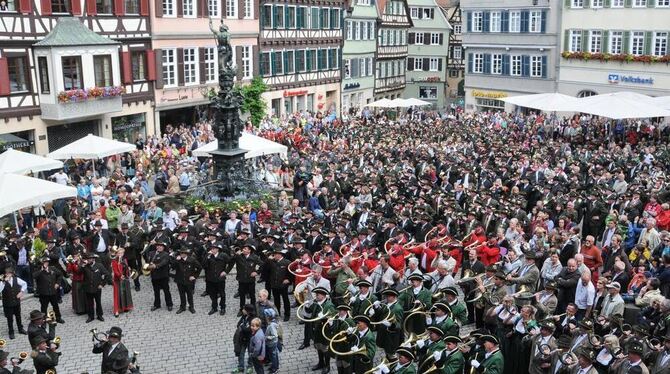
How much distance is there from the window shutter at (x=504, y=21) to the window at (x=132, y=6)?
27243 mm

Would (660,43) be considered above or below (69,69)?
above

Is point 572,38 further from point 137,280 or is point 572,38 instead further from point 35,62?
point 137,280

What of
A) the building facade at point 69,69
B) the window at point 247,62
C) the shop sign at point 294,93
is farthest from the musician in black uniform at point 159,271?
the shop sign at point 294,93

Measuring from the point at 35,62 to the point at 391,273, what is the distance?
22507mm

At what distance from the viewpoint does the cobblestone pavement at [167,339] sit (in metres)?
13.6

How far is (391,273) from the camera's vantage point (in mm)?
14750

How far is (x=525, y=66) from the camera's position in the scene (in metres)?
50.3

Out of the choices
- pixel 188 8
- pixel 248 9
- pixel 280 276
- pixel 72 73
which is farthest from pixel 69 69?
pixel 280 276

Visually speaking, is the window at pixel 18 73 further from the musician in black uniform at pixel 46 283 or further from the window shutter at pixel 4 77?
the musician in black uniform at pixel 46 283

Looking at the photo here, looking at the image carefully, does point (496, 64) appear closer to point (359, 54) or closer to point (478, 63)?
point (478, 63)

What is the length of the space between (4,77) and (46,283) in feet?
56.4

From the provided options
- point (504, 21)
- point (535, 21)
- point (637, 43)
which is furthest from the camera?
point (504, 21)

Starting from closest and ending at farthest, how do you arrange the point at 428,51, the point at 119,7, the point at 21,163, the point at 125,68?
the point at 21,163, the point at 119,7, the point at 125,68, the point at 428,51

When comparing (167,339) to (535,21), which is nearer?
(167,339)
